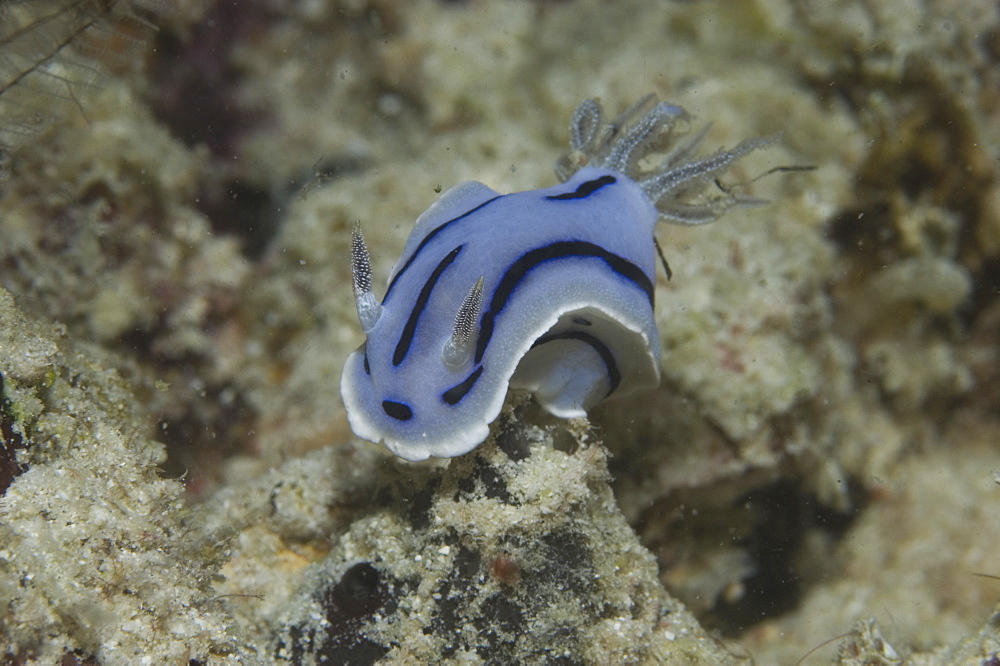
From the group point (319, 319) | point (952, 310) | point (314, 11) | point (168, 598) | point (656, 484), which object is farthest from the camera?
point (314, 11)

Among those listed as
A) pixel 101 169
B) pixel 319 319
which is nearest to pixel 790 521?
pixel 319 319

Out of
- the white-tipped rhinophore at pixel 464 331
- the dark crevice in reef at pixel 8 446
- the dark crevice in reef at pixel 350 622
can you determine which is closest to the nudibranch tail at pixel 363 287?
the white-tipped rhinophore at pixel 464 331

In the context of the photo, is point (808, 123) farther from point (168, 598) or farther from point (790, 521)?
point (168, 598)

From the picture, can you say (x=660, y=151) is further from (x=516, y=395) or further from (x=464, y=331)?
(x=464, y=331)

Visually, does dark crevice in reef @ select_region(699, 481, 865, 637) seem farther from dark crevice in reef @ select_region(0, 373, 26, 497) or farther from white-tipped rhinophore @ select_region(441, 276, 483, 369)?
dark crevice in reef @ select_region(0, 373, 26, 497)

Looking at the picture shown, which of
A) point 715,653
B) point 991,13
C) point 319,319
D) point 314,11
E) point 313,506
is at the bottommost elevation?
point 319,319

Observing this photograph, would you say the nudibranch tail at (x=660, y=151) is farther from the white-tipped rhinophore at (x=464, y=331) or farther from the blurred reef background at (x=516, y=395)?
the white-tipped rhinophore at (x=464, y=331)
